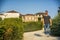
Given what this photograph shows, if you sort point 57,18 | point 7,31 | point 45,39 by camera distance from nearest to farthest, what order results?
1. point 7,31
2. point 45,39
3. point 57,18

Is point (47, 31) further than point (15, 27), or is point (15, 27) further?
point (47, 31)

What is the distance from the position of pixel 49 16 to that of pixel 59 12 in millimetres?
689

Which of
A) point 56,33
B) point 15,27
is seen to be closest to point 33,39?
point 56,33

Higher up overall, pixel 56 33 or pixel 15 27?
pixel 15 27

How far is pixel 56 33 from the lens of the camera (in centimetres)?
1231

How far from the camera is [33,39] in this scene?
1053 centimetres

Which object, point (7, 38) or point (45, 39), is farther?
point (45, 39)

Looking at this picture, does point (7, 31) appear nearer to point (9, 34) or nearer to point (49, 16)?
point (9, 34)

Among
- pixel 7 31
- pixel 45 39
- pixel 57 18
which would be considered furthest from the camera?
pixel 57 18

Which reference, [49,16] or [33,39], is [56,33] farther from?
[33,39]

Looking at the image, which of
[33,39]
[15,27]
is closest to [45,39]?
[33,39]

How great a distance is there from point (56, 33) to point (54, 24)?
0.61 metres

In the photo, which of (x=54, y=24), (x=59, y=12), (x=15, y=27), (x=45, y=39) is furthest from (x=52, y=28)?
(x=15, y=27)

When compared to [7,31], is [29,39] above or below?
below
